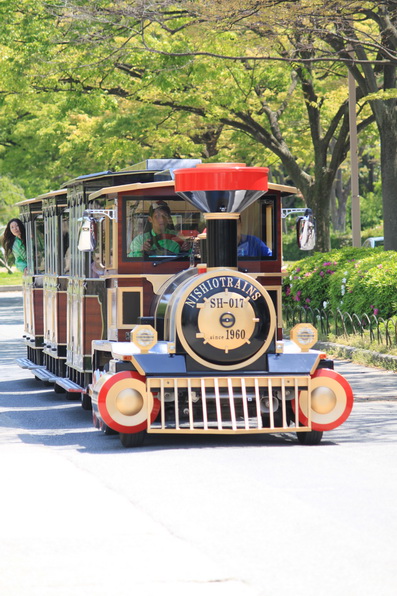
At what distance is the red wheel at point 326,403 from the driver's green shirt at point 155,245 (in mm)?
2318

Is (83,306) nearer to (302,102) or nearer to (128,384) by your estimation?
(128,384)

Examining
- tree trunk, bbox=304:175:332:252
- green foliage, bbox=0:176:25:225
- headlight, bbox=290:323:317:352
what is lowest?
headlight, bbox=290:323:317:352

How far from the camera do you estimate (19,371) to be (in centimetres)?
1802

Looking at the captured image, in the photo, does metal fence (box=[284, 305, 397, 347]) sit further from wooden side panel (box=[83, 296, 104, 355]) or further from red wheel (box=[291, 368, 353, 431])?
red wheel (box=[291, 368, 353, 431])

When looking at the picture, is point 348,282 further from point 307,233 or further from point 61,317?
point 307,233

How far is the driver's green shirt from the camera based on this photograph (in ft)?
38.9

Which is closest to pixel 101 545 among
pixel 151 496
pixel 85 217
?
pixel 151 496

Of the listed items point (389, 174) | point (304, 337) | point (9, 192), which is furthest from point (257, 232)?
point (9, 192)

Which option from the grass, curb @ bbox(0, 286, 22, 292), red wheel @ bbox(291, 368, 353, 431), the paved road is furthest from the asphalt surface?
the grass

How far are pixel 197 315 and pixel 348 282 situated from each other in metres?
9.69

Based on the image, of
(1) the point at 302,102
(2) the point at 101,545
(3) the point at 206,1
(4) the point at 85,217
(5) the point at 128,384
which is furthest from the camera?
(1) the point at 302,102

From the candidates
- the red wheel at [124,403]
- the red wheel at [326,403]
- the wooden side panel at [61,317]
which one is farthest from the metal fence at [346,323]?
the red wheel at [124,403]

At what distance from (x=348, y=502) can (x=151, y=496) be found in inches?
53.8

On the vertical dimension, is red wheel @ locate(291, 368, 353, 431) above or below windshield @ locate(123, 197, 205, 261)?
below
